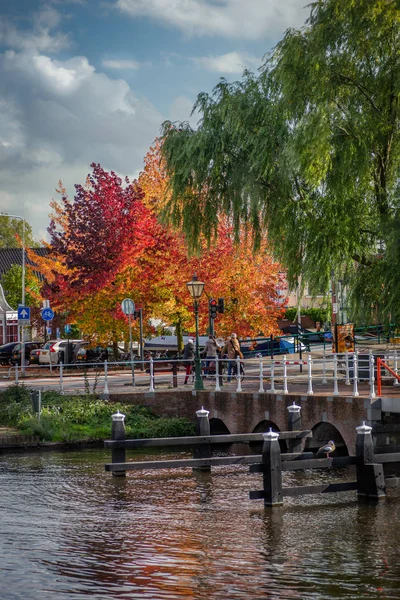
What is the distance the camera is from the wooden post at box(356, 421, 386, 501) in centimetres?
1636

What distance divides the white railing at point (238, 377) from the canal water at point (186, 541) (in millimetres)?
4486

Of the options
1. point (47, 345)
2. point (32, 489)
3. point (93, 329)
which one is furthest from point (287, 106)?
point (47, 345)

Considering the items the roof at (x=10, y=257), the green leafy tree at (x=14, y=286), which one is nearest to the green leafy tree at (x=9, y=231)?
the roof at (x=10, y=257)

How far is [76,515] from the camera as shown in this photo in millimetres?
15938

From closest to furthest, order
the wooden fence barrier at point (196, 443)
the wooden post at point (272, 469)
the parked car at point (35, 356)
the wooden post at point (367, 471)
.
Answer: the wooden post at point (272, 469) → the wooden post at point (367, 471) → the wooden fence barrier at point (196, 443) → the parked car at point (35, 356)

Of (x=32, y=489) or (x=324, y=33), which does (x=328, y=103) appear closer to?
(x=324, y=33)

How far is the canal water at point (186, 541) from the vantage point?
36.3 ft

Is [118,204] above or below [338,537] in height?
above

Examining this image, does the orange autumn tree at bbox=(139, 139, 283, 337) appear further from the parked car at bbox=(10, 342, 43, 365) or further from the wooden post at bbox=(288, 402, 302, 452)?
the wooden post at bbox=(288, 402, 302, 452)

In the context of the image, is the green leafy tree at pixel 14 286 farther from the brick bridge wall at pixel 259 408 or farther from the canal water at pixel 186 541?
the canal water at pixel 186 541

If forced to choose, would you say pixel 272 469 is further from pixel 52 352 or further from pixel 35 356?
pixel 35 356

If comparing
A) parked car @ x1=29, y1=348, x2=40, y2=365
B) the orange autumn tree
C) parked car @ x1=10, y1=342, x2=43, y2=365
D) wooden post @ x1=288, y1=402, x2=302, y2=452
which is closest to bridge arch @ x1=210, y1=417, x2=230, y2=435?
wooden post @ x1=288, y1=402, x2=302, y2=452

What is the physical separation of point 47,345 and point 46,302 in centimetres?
905

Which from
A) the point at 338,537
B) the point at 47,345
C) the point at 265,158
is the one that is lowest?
the point at 338,537
